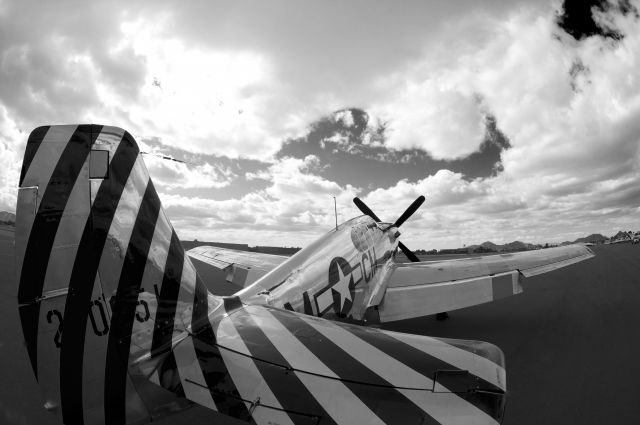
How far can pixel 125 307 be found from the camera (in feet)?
7.24

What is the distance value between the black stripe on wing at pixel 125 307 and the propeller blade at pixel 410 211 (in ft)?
33.0

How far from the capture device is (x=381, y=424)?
1.64 metres

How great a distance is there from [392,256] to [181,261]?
7.72 meters

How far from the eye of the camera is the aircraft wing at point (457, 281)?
6430mm

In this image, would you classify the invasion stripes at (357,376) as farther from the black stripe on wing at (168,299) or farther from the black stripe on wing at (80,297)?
the black stripe on wing at (80,297)

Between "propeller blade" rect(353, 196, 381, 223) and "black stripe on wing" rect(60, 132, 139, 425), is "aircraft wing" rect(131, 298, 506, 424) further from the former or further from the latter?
"propeller blade" rect(353, 196, 381, 223)

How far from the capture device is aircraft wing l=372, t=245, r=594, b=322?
6430mm

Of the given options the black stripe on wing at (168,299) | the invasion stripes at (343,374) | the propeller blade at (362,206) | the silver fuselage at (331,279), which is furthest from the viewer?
the propeller blade at (362,206)

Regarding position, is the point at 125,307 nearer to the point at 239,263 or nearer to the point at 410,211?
the point at 239,263

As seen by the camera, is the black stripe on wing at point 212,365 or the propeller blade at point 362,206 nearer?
the black stripe on wing at point 212,365

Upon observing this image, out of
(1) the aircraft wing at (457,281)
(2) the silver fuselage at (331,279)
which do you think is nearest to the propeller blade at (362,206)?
(1) the aircraft wing at (457,281)

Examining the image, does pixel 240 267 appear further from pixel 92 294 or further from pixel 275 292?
pixel 92 294

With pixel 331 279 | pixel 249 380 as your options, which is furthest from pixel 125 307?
pixel 331 279

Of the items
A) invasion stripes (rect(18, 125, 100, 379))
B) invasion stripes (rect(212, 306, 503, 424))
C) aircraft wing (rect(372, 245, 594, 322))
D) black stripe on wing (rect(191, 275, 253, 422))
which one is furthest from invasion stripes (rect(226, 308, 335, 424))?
aircraft wing (rect(372, 245, 594, 322))
